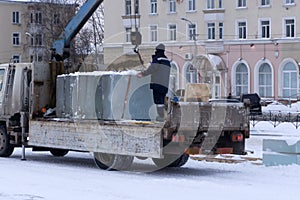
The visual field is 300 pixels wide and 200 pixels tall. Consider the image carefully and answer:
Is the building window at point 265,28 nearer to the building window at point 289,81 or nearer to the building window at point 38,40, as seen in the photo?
the building window at point 289,81

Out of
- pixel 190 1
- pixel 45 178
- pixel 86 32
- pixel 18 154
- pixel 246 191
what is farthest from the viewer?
pixel 86 32

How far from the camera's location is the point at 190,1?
66.6 meters

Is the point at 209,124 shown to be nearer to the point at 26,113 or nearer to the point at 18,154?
the point at 26,113

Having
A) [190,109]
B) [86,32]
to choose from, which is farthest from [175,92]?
[86,32]

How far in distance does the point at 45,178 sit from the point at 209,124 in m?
3.54

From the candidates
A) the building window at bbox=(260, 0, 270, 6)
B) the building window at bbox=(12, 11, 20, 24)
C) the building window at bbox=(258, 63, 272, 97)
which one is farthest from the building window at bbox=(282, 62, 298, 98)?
the building window at bbox=(12, 11, 20, 24)

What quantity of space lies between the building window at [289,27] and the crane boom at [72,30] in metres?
41.8

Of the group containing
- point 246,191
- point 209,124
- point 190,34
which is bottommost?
point 246,191

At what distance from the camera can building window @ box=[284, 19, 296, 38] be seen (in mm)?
60438

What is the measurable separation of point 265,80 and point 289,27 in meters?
4.83

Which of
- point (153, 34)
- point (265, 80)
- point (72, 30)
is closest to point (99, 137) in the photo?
point (72, 30)

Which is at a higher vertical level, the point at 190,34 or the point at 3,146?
the point at 190,34

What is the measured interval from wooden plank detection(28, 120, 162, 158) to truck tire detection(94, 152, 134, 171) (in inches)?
9.0

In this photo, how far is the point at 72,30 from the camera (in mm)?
20859
